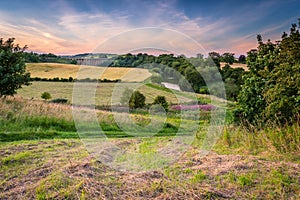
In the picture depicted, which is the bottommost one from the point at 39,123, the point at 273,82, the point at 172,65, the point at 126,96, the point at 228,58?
the point at 39,123

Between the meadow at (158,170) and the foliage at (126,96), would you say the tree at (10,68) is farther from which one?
the foliage at (126,96)

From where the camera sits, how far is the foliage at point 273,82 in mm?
8102

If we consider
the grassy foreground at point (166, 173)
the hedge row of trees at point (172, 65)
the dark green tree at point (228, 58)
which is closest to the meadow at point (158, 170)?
the grassy foreground at point (166, 173)

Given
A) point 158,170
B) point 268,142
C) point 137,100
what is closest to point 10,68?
point 137,100

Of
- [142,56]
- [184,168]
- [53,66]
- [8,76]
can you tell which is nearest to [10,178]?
[184,168]

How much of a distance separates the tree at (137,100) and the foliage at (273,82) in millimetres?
9528

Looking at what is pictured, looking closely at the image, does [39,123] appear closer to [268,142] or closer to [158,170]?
[158,170]

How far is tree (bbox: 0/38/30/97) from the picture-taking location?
1285 cm

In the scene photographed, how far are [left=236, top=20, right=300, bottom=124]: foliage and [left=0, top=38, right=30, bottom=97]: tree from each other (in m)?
10.8

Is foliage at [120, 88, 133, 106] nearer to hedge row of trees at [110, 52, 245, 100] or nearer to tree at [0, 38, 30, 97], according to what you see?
hedge row of trees at [110, 52, 245, 100]

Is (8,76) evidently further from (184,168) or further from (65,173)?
(184,168)

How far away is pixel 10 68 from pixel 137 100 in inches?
382

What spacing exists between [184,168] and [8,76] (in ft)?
34.9

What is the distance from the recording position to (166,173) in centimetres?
537
